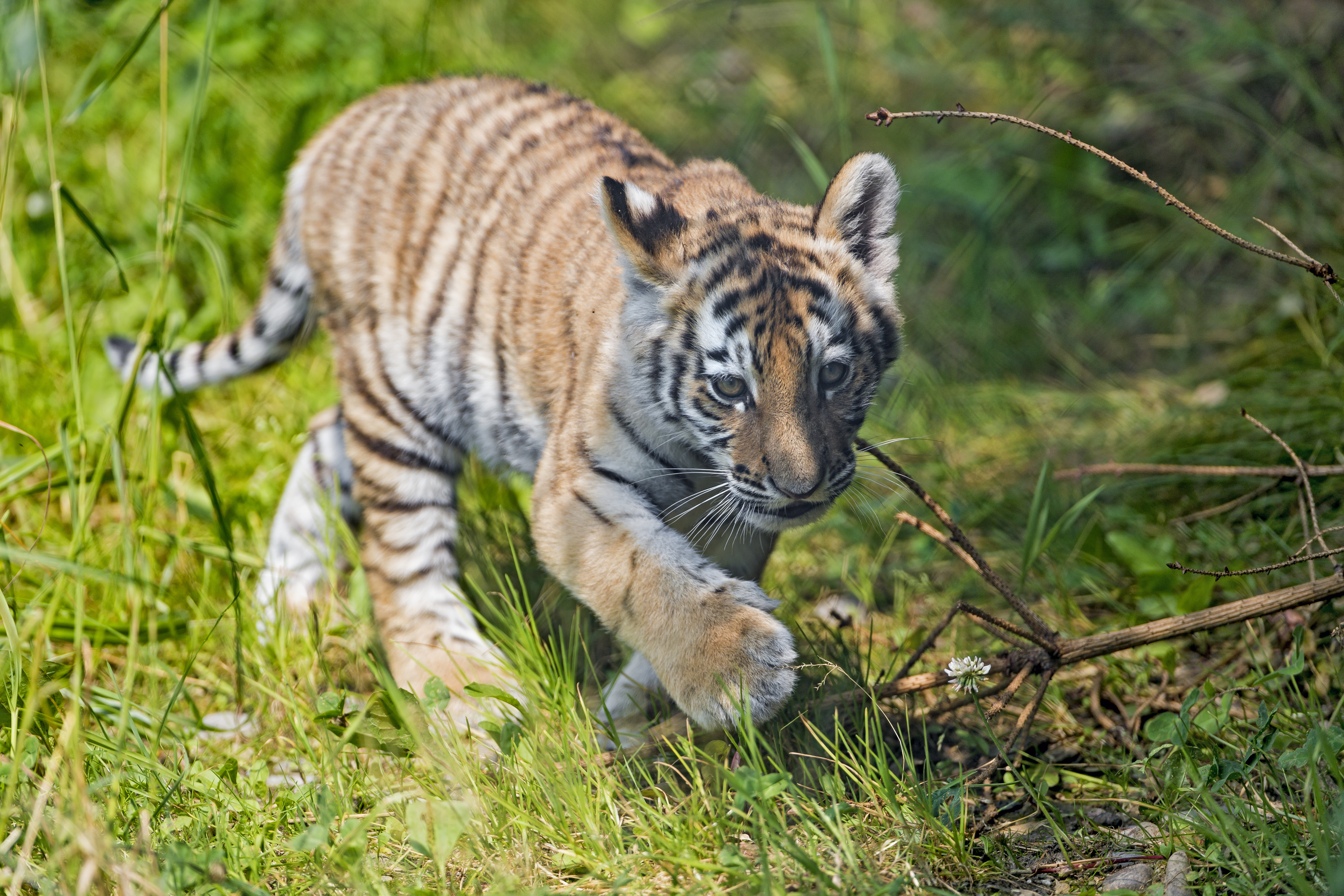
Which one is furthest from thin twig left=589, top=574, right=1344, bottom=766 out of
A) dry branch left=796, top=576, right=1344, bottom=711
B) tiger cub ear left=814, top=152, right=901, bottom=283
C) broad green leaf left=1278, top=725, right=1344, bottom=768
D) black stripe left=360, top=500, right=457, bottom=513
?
black stripe left=360, top=500, right=457, bottom=513

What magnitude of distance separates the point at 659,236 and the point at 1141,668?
159 cm

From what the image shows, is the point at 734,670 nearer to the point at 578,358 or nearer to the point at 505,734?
the point at 505,734

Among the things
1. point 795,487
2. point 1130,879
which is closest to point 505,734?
point 795,487

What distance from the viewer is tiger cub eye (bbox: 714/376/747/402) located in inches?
92.1

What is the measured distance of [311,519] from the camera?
341cm

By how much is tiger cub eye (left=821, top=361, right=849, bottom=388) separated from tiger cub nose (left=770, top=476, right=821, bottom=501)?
0.81 ft

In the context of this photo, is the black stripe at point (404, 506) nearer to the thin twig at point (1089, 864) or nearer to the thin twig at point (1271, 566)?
the thin twig at point (1089, 864)

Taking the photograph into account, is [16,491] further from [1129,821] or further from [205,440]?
[1129,821]

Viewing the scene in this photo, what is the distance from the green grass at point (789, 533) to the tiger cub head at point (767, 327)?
1.61 feet

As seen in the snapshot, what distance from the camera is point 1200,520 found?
10.3 feet

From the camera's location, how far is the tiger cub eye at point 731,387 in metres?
2.34

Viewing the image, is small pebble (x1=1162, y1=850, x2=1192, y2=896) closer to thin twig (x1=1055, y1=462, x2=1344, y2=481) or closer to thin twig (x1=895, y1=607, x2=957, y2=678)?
thin twig (x1=895, y1=607, x2=957, y2=678)

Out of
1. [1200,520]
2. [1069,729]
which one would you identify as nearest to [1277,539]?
[1200,520]

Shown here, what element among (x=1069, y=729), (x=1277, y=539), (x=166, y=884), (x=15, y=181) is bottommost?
(x=1069, y=729)
